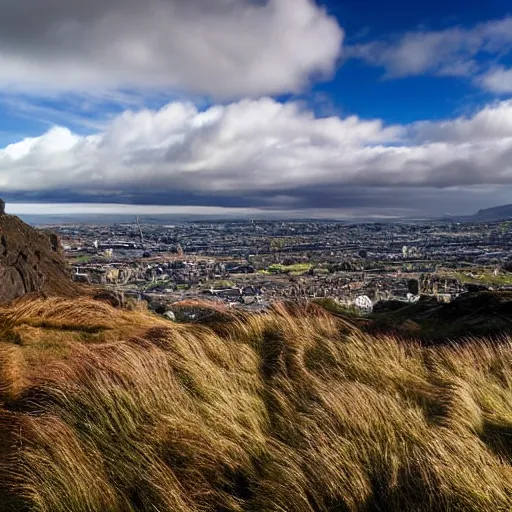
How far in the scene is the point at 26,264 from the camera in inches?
370

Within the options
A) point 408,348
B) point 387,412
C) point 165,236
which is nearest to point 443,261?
point 165,236

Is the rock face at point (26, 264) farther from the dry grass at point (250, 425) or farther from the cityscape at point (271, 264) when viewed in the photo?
the dry grass at point (250, 425)

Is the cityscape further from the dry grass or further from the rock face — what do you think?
the dry grass

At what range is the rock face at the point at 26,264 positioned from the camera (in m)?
8.73

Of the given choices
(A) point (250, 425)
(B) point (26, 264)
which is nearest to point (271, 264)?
(B) point (26, 264)

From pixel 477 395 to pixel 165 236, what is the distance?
43.6 metres

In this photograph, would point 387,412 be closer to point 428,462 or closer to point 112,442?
point 428,462

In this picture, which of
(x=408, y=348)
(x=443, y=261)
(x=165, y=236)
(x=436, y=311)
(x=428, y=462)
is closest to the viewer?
(x=428, y=462)

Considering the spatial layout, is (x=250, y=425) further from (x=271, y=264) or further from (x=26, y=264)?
(x=271, y=264)

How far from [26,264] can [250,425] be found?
6887 mm

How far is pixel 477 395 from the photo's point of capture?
5230 mm

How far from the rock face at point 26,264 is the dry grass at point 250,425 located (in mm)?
2213

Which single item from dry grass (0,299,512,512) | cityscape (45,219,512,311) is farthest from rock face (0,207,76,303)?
dry grass (0,299,512,512)

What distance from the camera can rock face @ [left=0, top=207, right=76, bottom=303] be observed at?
28.7ft
